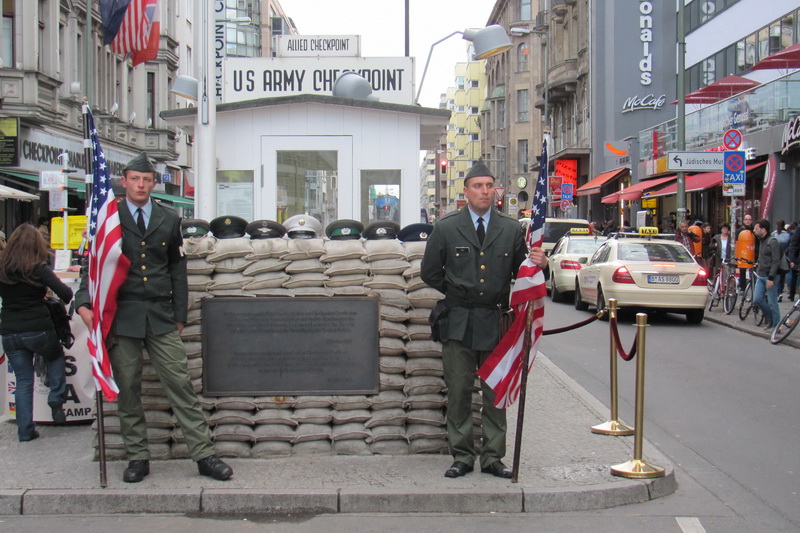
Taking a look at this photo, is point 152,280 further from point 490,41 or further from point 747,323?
point 747,323

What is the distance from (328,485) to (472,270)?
163cm

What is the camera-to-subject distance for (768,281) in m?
14.6

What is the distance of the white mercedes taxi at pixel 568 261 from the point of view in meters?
20.8

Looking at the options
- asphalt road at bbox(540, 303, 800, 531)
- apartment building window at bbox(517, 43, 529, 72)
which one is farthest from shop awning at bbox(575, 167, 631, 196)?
apartment building window at bbox(517, 43, 529, 72)

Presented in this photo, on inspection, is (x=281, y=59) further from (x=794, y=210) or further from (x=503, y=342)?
(x=794, y=210)

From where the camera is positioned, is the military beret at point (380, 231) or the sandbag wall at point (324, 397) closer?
the sandbag wall at point (324, 397)

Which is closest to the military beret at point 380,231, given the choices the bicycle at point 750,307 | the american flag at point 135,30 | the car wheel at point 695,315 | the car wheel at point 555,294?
the american flag at point 135,30

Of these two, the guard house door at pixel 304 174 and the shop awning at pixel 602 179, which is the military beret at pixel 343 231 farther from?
the shop awning at pixel 602 179

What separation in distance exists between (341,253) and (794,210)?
63.0 ft

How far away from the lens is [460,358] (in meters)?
5.86

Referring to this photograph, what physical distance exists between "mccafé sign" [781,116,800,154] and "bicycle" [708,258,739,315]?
4.64 meters

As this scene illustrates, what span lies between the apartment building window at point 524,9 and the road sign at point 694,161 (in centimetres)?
5950

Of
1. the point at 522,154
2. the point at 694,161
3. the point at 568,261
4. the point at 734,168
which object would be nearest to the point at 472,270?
the point at 734,168

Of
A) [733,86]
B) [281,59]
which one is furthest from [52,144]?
[733,86]
